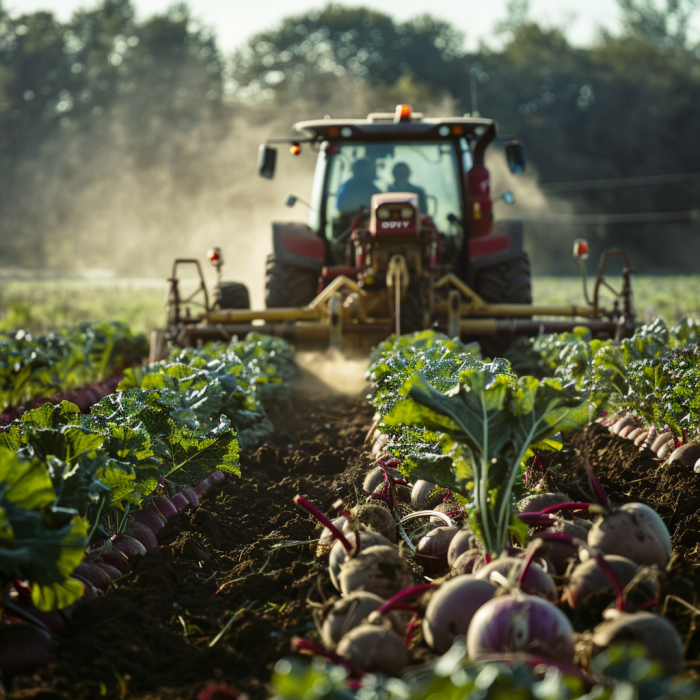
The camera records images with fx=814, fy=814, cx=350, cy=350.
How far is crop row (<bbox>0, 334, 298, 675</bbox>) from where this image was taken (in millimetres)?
2289

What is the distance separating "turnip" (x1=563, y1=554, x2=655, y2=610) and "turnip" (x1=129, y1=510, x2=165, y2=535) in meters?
2.05

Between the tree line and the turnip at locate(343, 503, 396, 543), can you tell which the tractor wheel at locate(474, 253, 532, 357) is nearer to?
the turnip at locate(343, 503, 396, 543)

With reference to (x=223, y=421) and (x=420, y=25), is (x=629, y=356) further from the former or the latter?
(x=420, y=25)

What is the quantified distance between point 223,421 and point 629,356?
3.05m

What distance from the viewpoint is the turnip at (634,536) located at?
98.4 inches

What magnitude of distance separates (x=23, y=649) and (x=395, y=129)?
784 centimetres

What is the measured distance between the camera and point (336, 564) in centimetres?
282

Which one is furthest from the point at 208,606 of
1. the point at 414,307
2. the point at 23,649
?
the point at 414,307

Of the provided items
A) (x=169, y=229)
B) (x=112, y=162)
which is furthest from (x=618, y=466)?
(x=112, y=162)

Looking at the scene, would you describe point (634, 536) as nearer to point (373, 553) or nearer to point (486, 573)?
point (486, 573)

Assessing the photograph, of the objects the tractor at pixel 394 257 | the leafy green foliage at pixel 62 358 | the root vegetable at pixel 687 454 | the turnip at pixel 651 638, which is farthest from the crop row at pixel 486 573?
the leafy green foliage at pixel 62 358

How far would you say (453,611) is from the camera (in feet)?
7.34

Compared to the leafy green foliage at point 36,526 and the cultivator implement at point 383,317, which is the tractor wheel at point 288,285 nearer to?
the cultivator implement at point 383,317

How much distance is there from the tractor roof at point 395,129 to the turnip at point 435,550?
22.0ft
